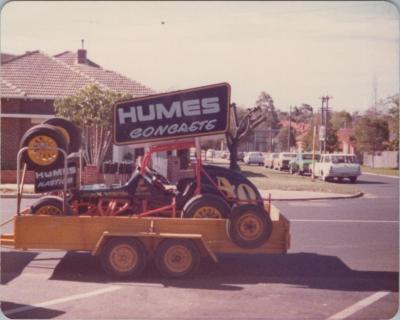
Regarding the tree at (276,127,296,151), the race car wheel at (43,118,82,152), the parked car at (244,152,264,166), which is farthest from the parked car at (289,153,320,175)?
the tree at (276,127,296,151)

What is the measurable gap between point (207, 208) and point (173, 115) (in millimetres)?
1496

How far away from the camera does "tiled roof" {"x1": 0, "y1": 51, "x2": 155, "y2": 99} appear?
24.2 meters

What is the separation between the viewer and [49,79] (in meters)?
25.1

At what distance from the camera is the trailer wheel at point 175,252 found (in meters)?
7.76

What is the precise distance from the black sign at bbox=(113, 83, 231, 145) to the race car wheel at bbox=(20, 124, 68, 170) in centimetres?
91

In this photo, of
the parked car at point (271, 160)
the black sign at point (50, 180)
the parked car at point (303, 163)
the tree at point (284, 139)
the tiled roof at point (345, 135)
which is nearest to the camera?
the black sign at point (50, 180)

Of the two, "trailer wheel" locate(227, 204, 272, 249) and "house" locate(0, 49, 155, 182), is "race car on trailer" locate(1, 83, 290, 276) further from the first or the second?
"house" locate(0, 49, 155, 182)

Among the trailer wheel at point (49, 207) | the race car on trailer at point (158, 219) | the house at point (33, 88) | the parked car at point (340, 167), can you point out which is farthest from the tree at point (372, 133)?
the trailer wheel at point (49, 207)

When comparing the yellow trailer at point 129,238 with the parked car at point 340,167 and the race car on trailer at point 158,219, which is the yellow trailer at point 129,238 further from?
the parked car at point 340,167

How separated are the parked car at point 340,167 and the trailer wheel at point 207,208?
23622 mm

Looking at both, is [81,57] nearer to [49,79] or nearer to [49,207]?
[49,79]

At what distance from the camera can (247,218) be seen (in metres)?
7.75

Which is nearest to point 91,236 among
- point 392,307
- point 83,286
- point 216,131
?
point 83,286

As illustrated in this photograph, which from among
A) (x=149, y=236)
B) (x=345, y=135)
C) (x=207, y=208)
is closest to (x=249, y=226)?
(x=207, y=208)
